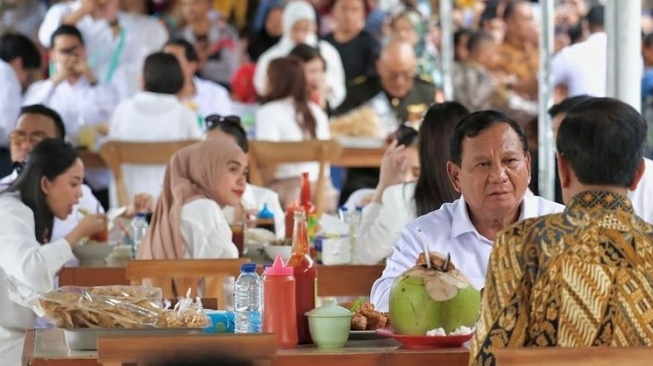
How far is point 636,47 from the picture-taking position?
7215mm

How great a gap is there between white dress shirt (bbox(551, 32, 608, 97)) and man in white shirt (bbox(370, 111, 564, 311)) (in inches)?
238

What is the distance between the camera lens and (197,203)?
20.3ft

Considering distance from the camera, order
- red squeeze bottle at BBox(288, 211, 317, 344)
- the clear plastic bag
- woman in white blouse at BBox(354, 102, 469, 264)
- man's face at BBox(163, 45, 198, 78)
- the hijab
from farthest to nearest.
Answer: the hijab, man's face at BBox(163, 45, 198, 78), woman in white blouse at BBox(354, 102, 469, 264), the clear plastic bag, red squeeze bottle at BBox(288, 211, 317, 344)

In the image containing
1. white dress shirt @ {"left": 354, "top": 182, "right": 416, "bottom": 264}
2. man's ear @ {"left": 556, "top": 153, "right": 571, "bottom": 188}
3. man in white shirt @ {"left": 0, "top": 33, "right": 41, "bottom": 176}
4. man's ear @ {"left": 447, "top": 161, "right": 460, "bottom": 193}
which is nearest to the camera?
man's ear @ {"left": 556, "top": 153, "right": 571, "bottom": 188}

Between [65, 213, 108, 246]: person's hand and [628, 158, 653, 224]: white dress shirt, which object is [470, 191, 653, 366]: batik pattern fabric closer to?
[628, 158, 653, 224]: white dress shirt

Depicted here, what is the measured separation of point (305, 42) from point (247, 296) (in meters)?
8.20

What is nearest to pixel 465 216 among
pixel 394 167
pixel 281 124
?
pixel 394 167

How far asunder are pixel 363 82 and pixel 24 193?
5727mm

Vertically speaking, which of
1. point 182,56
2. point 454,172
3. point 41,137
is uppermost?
point 182,56

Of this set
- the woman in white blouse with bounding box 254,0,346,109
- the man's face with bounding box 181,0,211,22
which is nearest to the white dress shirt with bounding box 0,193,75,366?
the woman in white blouse with bounding box 254,0,346,109

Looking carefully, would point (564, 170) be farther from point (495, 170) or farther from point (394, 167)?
point (394, 167)

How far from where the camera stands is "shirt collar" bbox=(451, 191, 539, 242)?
489cm

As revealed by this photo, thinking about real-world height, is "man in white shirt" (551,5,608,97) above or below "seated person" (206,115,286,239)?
above

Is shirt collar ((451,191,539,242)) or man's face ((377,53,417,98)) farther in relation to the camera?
man's face ((377,53,417,98))
